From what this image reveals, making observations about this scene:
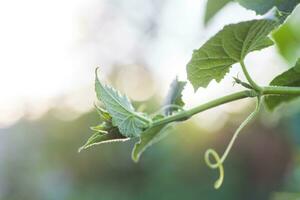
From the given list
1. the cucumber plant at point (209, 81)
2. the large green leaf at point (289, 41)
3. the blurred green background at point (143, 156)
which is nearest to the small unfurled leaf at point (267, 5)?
the cucumber plant at point (209, 81)

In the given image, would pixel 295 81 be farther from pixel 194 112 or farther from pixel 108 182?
pixel 108 182

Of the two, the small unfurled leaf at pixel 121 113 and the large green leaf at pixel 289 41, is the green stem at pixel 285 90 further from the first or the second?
the large green leaf at pixel 289 41

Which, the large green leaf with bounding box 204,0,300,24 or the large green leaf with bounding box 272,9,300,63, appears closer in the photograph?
the large green leaf with bounding box 204,0,300,24

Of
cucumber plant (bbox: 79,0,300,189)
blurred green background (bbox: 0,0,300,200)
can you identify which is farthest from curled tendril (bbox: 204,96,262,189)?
blurred green background (bbox: 0,0,300,200)

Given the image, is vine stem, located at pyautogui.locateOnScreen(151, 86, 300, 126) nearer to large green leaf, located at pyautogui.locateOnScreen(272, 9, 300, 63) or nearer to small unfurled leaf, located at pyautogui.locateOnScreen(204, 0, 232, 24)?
small unfurled leaf, located at pyautogui.locateOnScreen(204, 0, 232, 24)

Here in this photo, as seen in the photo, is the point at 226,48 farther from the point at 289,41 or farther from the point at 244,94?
the point at 289,41
